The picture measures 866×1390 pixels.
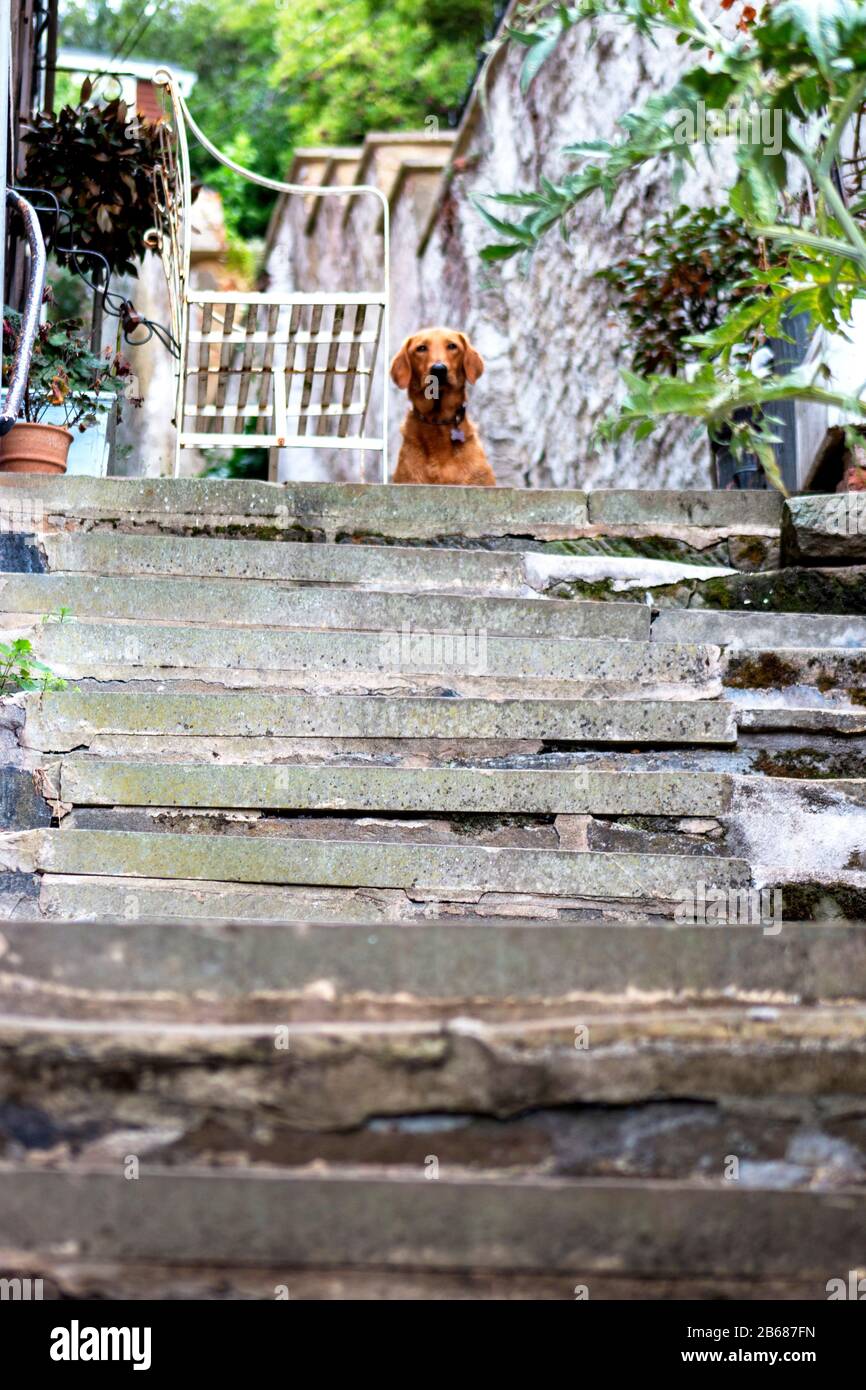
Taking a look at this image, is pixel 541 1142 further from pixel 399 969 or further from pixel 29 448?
pixel 29 448

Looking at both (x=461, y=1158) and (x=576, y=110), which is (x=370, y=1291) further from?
(x=576, y=110)

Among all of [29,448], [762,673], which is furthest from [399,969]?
[29,448]

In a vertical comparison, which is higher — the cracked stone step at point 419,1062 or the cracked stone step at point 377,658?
the cracked stone step at point 377,658

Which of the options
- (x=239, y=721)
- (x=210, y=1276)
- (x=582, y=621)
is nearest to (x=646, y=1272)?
(x=210, y=1276)

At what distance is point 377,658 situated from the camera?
3139 millimetres

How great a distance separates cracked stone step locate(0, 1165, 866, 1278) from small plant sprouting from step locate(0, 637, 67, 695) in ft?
5.40

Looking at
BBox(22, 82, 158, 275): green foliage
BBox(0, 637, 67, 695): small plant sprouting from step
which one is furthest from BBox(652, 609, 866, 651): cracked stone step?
BBox(22, 82, 158, 275): green foliage

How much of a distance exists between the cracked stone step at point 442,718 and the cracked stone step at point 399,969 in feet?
4.77

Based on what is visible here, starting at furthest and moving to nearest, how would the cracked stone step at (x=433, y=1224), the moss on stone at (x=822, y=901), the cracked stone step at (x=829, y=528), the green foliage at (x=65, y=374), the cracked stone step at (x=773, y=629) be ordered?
the green foliage at (x=65, y=374), the cracked stone step at (x=829, y=528), the cracked stone step at (x=773, y=629), the moss on stone at (x=822, y=901), the cracked stone step at (x=433, y=1224)

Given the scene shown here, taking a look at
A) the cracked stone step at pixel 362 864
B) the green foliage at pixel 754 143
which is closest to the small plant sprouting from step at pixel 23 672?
the cracked stone step at pixel 362 864

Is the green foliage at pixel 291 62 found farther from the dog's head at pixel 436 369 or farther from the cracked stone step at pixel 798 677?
the cracked stone step at pixel 798 677

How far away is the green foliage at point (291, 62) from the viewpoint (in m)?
12.7

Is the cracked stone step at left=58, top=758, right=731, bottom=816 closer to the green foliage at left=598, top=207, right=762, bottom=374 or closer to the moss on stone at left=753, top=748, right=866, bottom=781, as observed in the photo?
the moss on stone at left=753, top=748, right=866, bottom=781

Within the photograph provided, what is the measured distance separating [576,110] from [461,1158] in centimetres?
680
